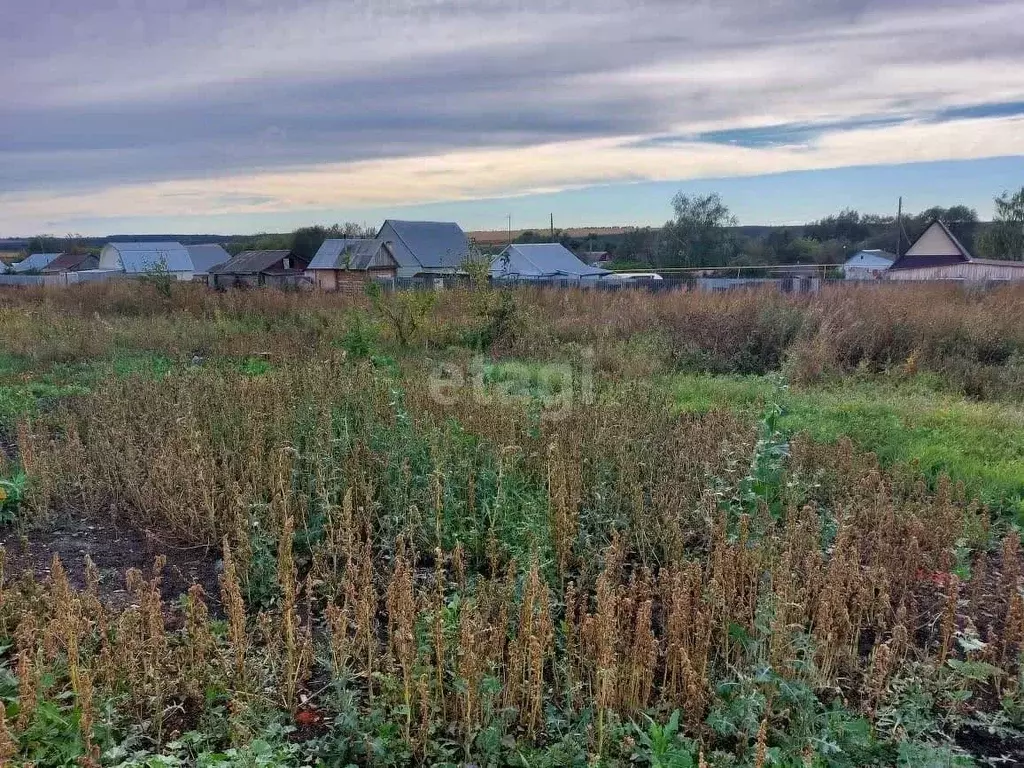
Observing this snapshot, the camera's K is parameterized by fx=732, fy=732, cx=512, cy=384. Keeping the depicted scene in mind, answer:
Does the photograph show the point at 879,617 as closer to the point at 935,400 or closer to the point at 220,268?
the point at 935,400

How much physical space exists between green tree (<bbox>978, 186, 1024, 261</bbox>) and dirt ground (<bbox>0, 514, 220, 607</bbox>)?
152ft

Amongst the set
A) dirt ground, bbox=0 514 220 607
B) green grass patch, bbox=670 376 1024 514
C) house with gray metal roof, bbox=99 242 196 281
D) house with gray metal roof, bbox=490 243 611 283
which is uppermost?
house with gray metal roof, bbox=99 242 196 281

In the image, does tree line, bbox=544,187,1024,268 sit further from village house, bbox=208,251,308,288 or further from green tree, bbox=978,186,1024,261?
village house, bbox=208,251,308,288

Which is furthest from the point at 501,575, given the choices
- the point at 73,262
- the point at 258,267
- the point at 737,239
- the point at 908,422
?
the point at 73,262

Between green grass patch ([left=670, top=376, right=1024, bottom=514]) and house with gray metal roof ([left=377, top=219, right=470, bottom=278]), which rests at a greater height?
house with gray metal roof ([left=377, top=219, right=470, bottom=278])

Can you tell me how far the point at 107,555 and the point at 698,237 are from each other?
50.8 metres

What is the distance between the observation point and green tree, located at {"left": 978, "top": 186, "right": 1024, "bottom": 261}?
3969cm

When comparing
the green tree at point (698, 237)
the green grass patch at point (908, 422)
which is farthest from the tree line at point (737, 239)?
the green grass patch at point (908, 422)

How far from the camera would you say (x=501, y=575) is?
12.0ft

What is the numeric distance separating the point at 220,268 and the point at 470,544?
45398 millimetres

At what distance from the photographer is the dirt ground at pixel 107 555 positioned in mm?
3486

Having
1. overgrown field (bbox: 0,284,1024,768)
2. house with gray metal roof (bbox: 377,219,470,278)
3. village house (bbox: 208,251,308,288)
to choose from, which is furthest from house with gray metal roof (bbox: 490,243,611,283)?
overgrown field (bbox: 0,284,1024,768)

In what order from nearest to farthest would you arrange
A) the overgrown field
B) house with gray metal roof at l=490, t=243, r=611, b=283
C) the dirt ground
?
the overgrown field
the dirt ground
house with gray metal roof at l=490, t=243, r=611, b=283

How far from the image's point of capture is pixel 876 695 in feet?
8.39
